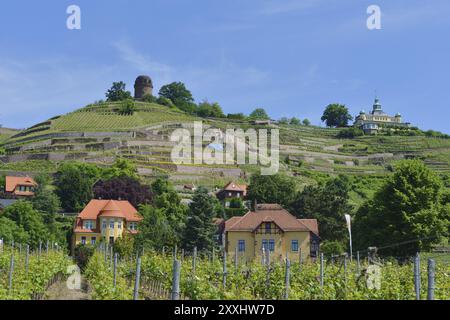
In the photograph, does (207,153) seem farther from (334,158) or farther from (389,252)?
(389,252)

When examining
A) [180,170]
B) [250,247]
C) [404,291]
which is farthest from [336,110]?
[404,291]

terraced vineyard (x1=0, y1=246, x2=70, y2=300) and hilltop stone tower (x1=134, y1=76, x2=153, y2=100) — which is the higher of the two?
hilltop stone tower (x1=134, y1=76, x2=153, y2=100)

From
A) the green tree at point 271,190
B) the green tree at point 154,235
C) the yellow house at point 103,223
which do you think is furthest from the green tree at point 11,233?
the green tree at point 271,190

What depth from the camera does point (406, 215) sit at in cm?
3850

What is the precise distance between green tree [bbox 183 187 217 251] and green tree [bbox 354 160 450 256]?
32.8 ft

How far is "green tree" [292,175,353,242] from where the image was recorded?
180ft

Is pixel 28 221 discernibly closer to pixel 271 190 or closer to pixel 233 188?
pixel 271 190

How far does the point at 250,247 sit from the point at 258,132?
79.7 meters

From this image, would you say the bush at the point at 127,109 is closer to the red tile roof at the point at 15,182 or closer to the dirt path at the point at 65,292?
the red tile roof at the point at 15,182

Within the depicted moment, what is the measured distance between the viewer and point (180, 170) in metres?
88.0

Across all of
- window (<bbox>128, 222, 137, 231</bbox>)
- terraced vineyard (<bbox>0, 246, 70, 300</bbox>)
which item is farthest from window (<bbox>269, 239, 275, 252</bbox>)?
terraced vineyard (<bbox>0, 246, 70, 300</bbox>)

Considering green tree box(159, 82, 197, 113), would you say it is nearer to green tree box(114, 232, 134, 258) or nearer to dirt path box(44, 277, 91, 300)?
green tree box(114, 232, 134, 258)

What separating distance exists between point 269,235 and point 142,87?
114719 mm

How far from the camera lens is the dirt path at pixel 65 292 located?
18.6 meters
